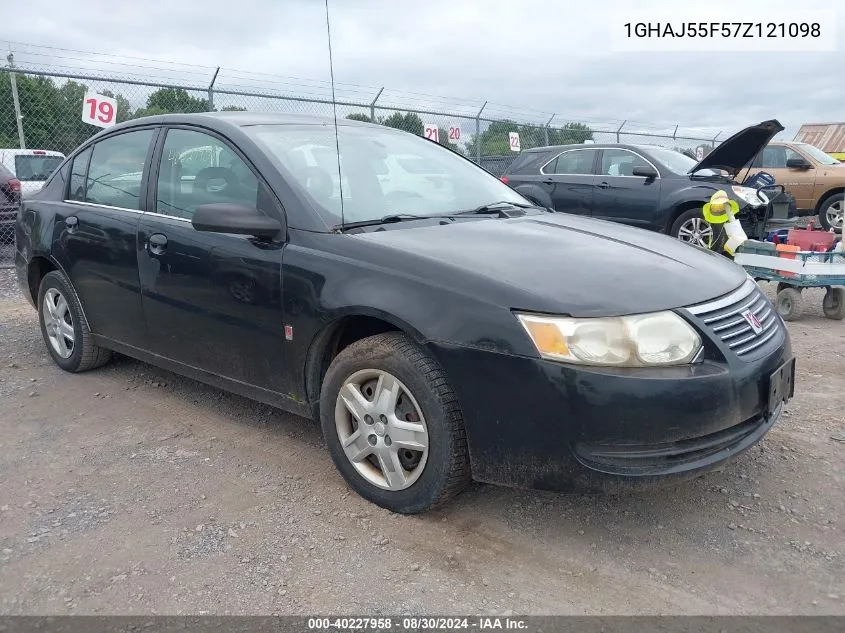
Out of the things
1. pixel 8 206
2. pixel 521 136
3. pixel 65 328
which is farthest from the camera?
pixel 521 136

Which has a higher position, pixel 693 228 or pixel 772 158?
pixel 772 158

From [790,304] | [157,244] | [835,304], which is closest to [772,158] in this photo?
[835,304]

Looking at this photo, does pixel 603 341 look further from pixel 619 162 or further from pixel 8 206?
pixel 8 206

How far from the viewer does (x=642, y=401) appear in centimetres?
242

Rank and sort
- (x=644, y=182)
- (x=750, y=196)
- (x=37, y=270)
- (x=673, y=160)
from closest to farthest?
(x=37, y=270) → (x=750, y=196) → (x=644, y=182) → (x=673, y=160)

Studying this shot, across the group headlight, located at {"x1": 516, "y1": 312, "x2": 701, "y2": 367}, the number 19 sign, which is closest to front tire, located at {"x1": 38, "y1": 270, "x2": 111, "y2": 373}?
headlight, located at {"x1": 516, "y1": 312, "x2": 701, "y2": 367}

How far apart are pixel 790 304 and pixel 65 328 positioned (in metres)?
5.83

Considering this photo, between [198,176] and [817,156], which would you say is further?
[817,156]

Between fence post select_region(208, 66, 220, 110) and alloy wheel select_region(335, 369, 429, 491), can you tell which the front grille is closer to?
alloy wheel select_region(335, 369, 429, 491)

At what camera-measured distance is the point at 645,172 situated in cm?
919

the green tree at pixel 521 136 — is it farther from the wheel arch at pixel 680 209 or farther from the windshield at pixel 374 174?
the windshield at pixel 374 174

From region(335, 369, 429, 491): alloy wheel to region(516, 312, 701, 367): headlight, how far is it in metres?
0.57

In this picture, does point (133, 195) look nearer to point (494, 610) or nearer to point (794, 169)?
point (494, 610)

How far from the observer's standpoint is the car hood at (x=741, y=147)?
7.39 m
